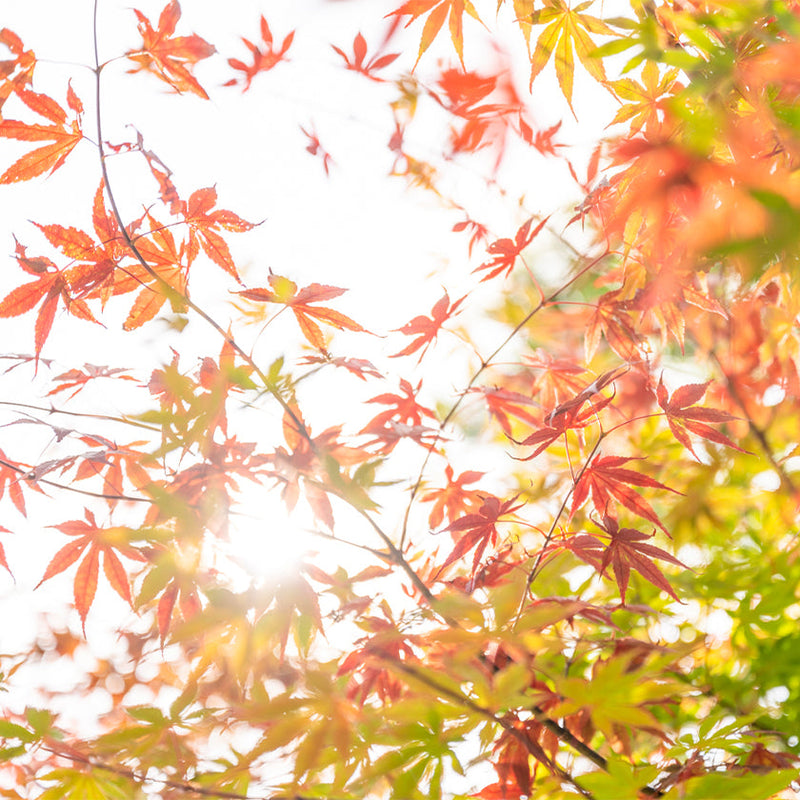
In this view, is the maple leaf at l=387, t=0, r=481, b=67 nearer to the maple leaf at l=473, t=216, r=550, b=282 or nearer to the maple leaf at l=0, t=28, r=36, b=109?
the maple leaf at l=473, t=216, r=550, b=282

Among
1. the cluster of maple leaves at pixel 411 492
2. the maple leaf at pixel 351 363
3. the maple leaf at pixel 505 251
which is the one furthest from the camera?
the maple leaf at pixel 505 251

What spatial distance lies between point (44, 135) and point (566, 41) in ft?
2.42

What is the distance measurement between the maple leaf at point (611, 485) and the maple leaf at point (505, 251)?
34 cm

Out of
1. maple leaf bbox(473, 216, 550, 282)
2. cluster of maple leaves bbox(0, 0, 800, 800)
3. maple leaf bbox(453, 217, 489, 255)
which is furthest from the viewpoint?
maple leaf bbox(453, 217, 489, 255)

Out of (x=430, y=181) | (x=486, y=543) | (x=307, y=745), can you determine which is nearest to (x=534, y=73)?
(x=486, y=543)

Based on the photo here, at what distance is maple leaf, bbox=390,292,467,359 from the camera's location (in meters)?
0.95

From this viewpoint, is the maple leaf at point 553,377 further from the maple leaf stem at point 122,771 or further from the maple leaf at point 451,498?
the maple leaf stem at point 122,771

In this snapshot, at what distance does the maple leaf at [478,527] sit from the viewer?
30.0 inches

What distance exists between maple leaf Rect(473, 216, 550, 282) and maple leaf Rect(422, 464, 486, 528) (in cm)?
32

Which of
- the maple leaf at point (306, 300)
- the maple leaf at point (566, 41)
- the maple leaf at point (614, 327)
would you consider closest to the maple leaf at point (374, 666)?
the maple leaf at point (306, 300)

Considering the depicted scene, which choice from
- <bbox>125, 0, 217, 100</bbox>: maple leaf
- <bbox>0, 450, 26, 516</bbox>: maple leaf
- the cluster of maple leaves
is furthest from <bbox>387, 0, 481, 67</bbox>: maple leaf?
<bbox>0, 450, 26, 516</bbox>: maple leaf

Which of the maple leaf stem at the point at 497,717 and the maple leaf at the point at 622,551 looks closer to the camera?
the maple leaf stem at the point at 497,717

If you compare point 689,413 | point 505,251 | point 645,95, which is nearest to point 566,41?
point 645,95

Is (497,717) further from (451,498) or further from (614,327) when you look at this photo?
(614,327)
